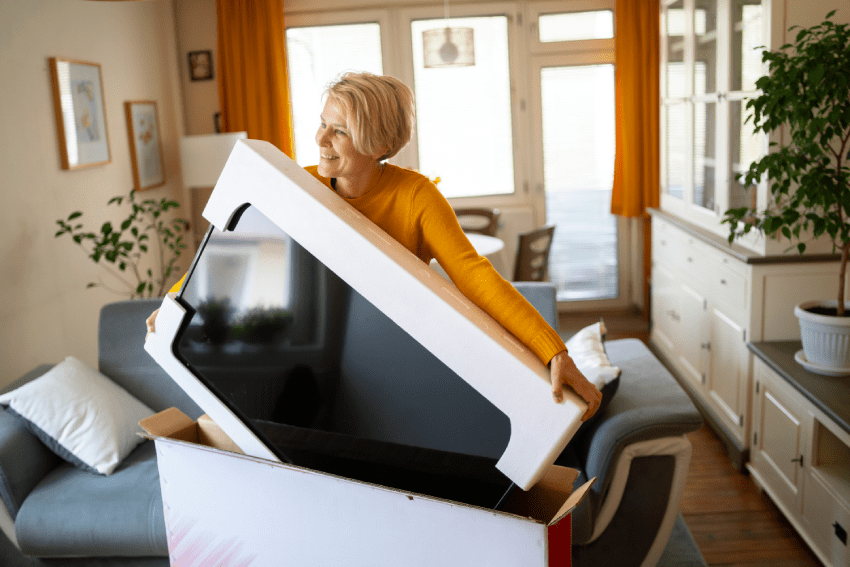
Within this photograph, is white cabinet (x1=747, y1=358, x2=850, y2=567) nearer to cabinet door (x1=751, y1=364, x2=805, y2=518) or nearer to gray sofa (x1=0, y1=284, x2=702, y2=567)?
cabinet door (x1=751, y1=364, x2=805, y2=518)

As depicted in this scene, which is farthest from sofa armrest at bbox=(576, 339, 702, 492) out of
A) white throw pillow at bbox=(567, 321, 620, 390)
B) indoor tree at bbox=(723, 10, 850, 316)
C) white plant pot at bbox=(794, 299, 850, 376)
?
indoor tree at bbox=(723, 10, 850, 316)

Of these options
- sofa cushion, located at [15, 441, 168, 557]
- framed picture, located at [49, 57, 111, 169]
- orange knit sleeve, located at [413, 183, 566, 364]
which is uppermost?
framed picture, located at [49, 57, 111, 169]

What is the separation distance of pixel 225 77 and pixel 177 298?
14.1ft

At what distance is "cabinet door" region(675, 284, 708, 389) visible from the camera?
331 cm

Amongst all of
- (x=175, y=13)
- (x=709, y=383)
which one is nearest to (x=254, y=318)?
(x=709, y=383)

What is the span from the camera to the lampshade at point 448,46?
3939 millimetres

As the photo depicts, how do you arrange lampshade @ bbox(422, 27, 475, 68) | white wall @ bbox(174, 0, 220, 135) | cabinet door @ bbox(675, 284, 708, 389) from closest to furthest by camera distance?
1. cabinet door @ bbox(675, 284, 708, 389)
2. lampshade @ bbox(422, 27, 475, 68)
3. white wall @ bbox(174, 0, 220, 135)

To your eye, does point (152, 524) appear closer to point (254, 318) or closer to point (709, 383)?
point (254, 318)

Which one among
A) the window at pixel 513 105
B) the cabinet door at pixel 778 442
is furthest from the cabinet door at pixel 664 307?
the cabinet door at pixel 778 442

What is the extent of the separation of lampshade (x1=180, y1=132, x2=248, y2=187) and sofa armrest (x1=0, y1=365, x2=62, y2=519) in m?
2.47

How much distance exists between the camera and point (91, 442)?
7.04 ft

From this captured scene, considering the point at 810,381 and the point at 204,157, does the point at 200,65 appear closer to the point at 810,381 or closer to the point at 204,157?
the point at 204,157

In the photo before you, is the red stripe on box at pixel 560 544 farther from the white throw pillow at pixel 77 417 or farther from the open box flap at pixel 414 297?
Result: the white throw pillow at pixel 77 417

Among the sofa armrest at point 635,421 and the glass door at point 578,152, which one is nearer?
the sofa armrest at point 635,421
